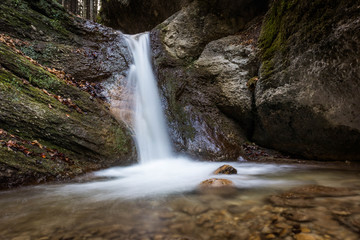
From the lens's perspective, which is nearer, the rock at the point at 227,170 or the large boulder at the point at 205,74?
the rock at the point at 227,170

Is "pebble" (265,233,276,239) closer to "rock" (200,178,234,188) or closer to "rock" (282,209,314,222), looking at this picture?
"rock" (282,209,314,222)

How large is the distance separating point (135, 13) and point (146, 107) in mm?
8850

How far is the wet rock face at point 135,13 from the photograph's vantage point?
1129cm

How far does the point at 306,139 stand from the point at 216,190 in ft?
11.9

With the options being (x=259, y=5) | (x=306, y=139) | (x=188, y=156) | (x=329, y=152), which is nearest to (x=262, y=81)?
(x=306, y=139)

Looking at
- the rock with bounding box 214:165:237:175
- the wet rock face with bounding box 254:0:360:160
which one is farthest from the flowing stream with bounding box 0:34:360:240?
the wet rock face with bounding box 254:0:360:160

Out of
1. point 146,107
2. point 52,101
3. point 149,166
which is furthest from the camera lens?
point 146,107

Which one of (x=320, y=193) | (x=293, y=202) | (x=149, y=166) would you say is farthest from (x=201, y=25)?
(x=293, y=202)

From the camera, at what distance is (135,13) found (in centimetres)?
1293

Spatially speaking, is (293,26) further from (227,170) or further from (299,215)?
(299,215)

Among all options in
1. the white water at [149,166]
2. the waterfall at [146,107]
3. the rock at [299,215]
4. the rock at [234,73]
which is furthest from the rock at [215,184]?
the rock at [234,73]

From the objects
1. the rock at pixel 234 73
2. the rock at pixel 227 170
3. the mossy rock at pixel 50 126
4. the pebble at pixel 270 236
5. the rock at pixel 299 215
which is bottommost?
the pebble at pixel 270 236

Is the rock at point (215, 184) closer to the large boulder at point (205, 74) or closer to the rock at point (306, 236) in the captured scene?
the rock at point (306, 236)

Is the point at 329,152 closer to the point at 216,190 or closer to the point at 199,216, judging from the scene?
the point at 216,190
